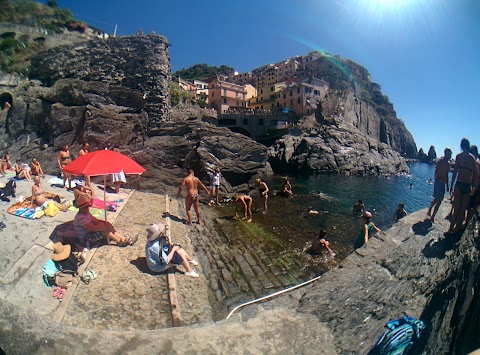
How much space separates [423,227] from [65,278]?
8.27 m

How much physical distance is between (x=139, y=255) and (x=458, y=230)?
7.35m

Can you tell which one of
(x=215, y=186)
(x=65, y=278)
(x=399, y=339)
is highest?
(x=215, y=186)

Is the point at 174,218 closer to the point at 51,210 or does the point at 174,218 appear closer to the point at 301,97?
the point at 51,210

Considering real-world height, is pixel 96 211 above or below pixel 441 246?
below

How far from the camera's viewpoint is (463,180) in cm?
591

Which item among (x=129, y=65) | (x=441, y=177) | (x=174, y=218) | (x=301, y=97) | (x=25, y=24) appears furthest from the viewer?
(x=301, y=97)

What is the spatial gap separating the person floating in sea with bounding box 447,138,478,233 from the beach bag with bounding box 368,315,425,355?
11.7ft

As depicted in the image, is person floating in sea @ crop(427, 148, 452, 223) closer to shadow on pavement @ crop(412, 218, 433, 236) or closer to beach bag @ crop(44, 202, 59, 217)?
shadow on pavement @ crop(412, 218, 433, 236)

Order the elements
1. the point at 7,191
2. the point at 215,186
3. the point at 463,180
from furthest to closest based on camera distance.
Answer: the point at 215,186, the point at 7,191, the point at 463,180

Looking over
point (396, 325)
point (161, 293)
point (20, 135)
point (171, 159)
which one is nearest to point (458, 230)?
point (396, 325)

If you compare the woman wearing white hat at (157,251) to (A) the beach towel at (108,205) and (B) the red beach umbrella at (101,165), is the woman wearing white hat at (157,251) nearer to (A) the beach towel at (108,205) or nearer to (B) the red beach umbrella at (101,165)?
(B) the red beach umbrella at (101,165)

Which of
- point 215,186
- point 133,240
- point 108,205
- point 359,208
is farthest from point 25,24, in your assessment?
point 359,208

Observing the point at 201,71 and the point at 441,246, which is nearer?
the point at 441,246

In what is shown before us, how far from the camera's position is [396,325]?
9.64ft
